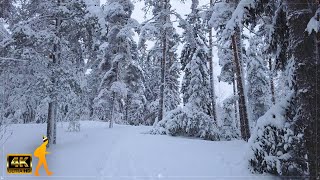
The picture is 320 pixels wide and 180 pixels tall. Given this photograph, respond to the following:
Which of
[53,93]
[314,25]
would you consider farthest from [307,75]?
[53,93]

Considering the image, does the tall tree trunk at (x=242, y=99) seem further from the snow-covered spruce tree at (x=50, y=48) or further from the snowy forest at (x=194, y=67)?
the snow-covered spruce tree at (x=50, y=48)

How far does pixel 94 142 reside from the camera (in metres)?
13.6

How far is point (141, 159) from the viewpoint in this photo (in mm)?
9984

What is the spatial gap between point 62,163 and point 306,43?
8609mm

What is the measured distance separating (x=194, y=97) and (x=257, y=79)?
34.7 feet

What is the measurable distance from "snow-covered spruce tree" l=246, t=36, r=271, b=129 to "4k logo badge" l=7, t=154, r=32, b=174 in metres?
22.6

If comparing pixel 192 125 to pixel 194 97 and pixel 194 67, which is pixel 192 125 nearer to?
pixel 194 97

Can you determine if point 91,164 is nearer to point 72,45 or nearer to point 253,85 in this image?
point 72,45

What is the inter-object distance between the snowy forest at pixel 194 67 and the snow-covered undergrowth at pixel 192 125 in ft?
0.17

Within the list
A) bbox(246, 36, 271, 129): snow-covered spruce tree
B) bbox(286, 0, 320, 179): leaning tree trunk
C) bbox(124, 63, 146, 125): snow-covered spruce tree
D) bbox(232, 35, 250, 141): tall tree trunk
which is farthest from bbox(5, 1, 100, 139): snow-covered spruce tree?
bbox(246, 36, 271, 129): snow-covered spruce tree

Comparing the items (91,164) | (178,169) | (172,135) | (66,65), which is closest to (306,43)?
(178,169)

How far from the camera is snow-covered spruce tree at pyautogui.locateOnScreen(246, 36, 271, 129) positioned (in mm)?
28230

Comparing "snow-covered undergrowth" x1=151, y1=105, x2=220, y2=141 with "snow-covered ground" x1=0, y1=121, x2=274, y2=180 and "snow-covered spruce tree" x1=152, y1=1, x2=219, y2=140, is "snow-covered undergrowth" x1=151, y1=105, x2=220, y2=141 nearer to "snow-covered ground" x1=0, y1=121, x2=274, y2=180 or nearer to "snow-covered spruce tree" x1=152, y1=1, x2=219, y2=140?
"snow-covered spruce tree" x1=152, y1=1, x2=219, y2=140

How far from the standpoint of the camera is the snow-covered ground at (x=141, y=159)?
27.9ft
